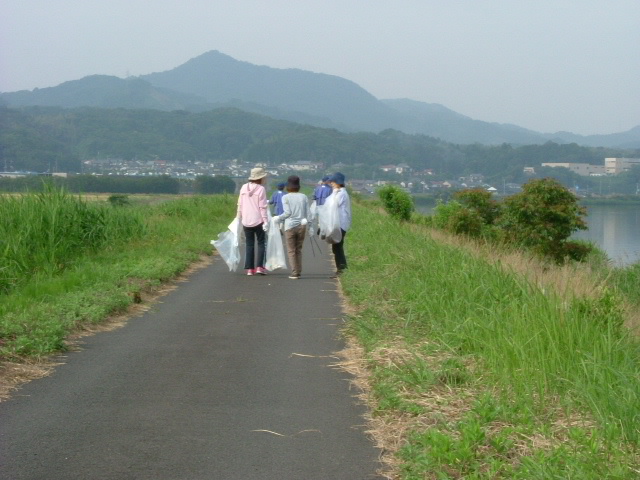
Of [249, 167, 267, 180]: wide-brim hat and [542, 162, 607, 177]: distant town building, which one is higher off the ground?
[249, 167, 267, 180]: wide-brim hat

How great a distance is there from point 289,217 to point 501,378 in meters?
8.30

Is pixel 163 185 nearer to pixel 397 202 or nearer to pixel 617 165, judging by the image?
pixel 397 202

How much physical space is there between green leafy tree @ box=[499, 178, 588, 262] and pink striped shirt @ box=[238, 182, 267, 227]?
58.8ft

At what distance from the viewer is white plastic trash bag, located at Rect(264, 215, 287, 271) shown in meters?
14.4

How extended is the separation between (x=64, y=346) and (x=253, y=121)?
129 meters

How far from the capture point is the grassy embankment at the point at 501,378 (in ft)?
14.8

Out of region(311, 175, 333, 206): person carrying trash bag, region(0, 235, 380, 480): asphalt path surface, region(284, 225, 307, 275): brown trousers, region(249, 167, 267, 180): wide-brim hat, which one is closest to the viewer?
region(0, 235, 380, 480): asphalt path surface

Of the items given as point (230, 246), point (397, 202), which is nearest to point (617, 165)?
point (397, 202)

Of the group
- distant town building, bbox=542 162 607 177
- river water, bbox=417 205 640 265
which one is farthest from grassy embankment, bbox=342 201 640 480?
distant town building, bbox=542 162 607 177

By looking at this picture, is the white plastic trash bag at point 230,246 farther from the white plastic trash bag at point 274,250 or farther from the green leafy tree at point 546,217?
A: the green leafy tree at point 546,217

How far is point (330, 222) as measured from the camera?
13.8 metres

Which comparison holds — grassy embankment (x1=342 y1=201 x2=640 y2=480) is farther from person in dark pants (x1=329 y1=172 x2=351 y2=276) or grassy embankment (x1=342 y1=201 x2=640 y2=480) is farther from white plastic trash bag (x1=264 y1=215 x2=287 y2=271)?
white plastic trash bag (x1=264 y1=215 x2=287 y2=271)

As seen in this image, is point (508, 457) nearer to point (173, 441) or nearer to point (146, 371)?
point (173, 441)

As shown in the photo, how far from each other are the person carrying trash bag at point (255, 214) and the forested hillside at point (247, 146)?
2239 inches
